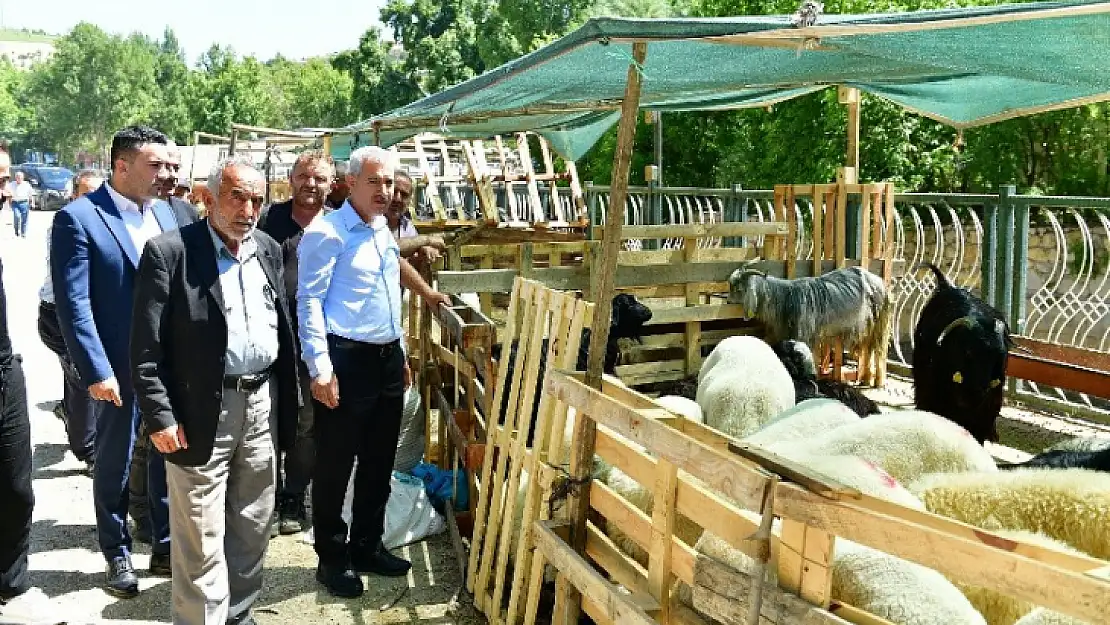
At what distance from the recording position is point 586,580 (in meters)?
3.13

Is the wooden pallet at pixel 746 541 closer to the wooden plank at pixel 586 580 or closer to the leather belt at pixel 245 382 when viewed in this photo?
the wooden plank at pixel 586 580

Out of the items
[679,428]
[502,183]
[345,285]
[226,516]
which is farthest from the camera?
[502,183]

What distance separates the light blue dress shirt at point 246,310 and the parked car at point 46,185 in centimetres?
4750

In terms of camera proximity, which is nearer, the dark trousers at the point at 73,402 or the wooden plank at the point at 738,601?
the wooden plank at the point at 738,601

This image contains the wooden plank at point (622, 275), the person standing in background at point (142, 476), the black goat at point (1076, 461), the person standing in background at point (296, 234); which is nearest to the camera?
the black goat at point (1076, 461)

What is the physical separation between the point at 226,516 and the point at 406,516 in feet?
4.65

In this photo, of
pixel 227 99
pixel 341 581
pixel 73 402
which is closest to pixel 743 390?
pixel 341 581

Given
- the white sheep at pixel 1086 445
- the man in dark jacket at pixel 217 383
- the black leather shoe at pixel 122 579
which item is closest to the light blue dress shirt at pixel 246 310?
the man in dark jacket at pixel 217 383

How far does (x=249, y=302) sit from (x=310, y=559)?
1.87 m

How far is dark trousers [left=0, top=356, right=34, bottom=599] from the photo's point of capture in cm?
390

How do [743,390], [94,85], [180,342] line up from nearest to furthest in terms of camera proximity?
[180,342] < [743,390] < [94,85]

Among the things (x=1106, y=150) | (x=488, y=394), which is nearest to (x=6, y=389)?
(x=488, y=394)

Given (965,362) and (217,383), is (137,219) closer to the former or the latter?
(217,383)

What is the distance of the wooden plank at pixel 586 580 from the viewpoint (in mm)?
2830
